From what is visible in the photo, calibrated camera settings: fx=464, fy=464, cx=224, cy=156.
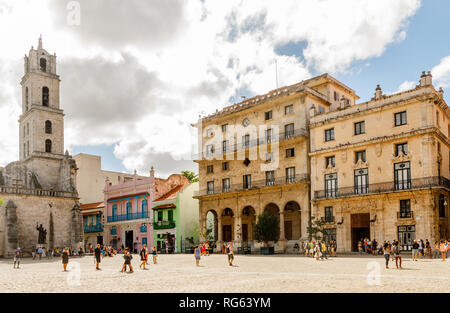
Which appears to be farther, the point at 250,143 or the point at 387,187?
the point at 250,143

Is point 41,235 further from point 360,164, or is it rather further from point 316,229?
point 360,164

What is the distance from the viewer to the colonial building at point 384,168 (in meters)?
35.2

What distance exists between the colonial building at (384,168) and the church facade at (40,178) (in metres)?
27.3

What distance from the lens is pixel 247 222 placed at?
161ft

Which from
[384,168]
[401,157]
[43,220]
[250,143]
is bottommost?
[43,220]

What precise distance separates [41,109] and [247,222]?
1066 inches

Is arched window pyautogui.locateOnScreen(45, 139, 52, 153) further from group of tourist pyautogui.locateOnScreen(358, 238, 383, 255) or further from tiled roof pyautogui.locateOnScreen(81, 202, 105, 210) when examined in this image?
group of tourist pyautogui.locateOnScreen(358, 238, 383, 255)

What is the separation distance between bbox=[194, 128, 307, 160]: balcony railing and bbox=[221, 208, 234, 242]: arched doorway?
6342 mm

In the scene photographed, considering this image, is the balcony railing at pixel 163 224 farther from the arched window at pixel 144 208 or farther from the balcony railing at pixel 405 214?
the balcony railing at pixel 405 214

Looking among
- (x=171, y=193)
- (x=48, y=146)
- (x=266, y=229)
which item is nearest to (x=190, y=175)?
(x=171, y=193)

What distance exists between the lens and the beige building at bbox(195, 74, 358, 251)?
44.1 metres

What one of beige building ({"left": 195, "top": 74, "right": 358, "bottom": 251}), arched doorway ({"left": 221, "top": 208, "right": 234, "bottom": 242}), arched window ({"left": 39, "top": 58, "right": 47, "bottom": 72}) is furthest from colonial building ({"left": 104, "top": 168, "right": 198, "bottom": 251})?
arched window ({"left": 39, "top": 58, "right": 47, "bottom": 72})

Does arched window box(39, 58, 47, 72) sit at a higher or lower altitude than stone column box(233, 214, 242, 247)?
higher
